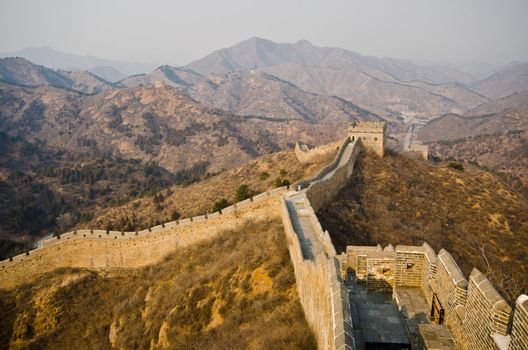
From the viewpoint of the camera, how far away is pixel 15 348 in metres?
24.2

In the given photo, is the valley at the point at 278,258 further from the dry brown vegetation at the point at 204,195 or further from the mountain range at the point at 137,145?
the mountain range at the point at 137,145

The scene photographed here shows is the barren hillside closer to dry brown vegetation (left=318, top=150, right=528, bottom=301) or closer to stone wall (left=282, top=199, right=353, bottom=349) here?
dry brown vegetation (left=318, top=150, right=528, bottom=301)

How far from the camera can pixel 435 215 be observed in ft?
106

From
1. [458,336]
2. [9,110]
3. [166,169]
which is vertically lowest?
[166,169]

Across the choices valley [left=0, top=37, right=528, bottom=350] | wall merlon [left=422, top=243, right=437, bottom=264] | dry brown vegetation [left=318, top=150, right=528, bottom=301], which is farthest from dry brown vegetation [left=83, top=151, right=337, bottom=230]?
wall merlon [left=422, top=243, right=437, bottom=264]

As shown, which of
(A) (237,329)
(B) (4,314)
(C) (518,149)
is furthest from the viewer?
(C) (518,149)

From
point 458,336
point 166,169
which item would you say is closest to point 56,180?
point 166,169

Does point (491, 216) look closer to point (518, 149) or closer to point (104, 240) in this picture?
point (104, 240)

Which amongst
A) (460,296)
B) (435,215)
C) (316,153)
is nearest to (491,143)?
(316,153)

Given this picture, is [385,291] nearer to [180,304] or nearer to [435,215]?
[180,304]

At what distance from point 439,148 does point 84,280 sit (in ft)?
393

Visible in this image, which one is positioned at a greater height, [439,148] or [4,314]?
[4,314]

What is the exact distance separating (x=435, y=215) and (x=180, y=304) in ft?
71.0

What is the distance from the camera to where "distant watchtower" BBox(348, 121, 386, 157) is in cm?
3891
